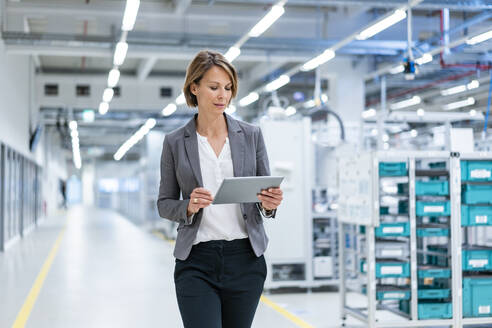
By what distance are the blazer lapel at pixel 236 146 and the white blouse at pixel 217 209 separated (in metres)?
0.03

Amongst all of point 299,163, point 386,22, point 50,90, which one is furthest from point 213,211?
point 50,90

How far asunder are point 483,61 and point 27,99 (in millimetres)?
11853

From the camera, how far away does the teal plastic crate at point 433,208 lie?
15.9 feet

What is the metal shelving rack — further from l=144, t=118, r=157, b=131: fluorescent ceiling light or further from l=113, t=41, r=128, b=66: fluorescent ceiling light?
l=144, t=118, r=157, b=131: fluorescent ceiling light

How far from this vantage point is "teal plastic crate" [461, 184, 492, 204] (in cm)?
493

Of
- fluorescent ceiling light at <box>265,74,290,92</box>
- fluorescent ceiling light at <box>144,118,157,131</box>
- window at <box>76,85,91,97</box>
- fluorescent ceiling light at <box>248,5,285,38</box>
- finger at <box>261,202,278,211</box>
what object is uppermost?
window at <box>76,85,91,97</box>

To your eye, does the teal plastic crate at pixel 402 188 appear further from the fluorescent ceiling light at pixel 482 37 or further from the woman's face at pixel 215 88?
the fluorescent ceiling light at pixel 482 37

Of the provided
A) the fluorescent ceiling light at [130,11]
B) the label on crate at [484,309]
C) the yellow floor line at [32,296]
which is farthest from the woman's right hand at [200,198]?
the fluorescent ceiling light at [130,11]

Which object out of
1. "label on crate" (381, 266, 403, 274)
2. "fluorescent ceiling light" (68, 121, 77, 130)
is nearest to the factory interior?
A: "label on crate" (381, 266, 403, 274)

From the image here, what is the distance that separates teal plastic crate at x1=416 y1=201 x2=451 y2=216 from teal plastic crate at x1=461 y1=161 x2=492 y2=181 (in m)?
0.34

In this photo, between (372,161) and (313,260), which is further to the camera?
(313,260)

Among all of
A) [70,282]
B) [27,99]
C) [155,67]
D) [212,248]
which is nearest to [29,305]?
[70,282]

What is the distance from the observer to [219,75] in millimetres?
1930

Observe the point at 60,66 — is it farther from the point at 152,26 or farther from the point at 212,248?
the point at 212,248
